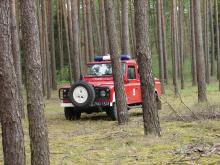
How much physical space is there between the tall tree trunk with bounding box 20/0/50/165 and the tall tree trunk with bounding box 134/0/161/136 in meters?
3.82

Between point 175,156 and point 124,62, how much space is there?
8.43 metres

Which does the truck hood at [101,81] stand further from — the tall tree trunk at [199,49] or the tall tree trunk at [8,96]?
the tall tree trunk at [8,96]

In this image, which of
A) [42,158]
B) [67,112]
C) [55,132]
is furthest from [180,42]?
[42,158]

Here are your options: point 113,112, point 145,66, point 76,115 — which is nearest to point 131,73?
point 113,112

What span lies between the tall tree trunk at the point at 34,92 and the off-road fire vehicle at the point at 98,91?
24.9 feet

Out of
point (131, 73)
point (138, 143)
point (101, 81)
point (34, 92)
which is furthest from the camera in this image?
point (131, 73)

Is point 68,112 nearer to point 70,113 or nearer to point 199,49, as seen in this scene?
point 70,113

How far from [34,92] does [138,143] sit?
3.33 meters

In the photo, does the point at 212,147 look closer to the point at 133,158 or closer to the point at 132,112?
the point at 133,158

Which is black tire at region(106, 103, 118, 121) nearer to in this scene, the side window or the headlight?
the headlight

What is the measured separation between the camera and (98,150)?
30.7ft

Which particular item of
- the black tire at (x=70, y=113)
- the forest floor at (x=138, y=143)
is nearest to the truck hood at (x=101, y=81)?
the black tire at (x=70, y=113)

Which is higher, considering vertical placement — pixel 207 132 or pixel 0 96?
pixel 0 96

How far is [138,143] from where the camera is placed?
31.9ft
